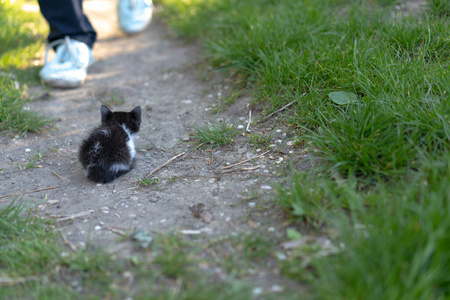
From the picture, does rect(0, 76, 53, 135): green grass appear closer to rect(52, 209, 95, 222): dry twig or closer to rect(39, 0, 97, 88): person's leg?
rect(39, 0, 97, 88): person's leg

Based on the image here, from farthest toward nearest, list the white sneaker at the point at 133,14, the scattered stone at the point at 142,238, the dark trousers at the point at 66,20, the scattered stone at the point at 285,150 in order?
1. the white sneaker at the point at 133,14
2. the dark trousers at the point at 66,20
3. the scattered stone at the point at 285,150
4. the scattered stone at the point at 142,238

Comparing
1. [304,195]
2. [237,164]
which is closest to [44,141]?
[237,164]

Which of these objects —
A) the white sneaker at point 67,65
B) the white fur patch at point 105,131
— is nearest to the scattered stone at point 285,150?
the white fur patch at point 105,131

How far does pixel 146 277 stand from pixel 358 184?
1.45 m

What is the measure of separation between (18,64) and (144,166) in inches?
106

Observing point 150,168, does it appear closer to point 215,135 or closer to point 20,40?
point 215,135

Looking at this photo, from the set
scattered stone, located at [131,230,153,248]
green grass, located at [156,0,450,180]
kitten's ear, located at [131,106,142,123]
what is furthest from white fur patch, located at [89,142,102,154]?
green grass, located at [156,0,450,180]

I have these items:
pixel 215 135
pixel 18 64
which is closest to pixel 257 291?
pixel 215 135

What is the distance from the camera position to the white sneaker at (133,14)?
579cm

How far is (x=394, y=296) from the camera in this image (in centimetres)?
172

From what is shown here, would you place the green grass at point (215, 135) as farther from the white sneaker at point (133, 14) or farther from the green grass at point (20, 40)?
the white sneaker at point (133, 14)

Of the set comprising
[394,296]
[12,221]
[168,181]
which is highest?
[394,296]

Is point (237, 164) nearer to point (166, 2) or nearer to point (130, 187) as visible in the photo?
point (130, 187)

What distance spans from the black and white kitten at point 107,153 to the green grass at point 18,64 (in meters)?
0.97
